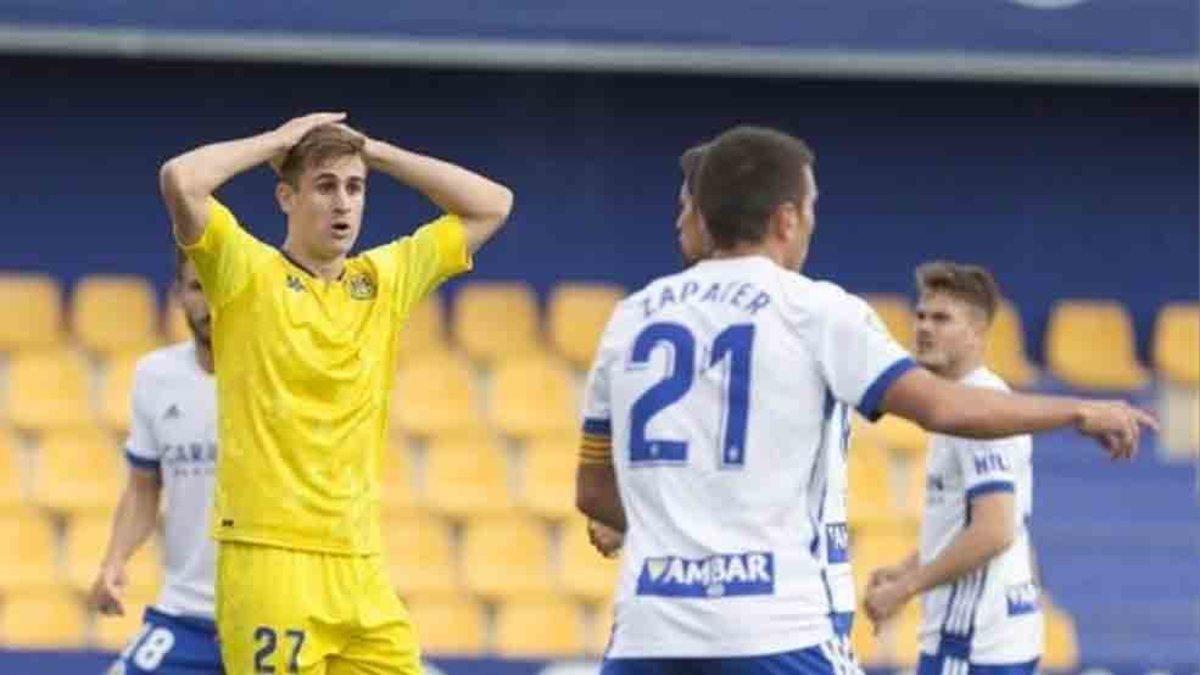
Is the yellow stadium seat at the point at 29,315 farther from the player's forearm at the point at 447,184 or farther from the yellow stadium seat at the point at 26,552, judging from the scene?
the player's forearm at the point at 447,184

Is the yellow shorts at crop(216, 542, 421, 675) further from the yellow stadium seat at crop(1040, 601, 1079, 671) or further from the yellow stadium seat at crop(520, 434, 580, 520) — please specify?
the yellow stadium seat at crop(520, 434, 580, 520)

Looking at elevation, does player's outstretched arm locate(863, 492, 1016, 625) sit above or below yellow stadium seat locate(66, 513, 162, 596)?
above

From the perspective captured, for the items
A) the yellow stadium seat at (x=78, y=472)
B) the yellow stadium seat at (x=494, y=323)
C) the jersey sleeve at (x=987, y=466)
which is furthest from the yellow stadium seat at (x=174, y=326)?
the jersey sleeve at (x=987, y=466)

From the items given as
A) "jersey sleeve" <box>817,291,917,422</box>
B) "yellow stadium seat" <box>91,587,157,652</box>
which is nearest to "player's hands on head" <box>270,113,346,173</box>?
"jersey sleeve" <box>817,291,917,422</box>

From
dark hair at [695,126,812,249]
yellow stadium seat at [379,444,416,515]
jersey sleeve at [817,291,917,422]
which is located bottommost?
yellow stadium seat at [379,444,416,515]

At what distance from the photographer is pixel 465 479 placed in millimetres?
16016

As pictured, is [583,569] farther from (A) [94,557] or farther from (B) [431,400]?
(A) [94,557]

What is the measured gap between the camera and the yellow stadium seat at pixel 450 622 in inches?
591

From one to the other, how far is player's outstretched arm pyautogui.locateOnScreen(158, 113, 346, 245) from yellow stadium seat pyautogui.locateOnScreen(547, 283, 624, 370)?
8.57 m

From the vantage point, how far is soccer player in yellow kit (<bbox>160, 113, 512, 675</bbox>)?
26.8 ft

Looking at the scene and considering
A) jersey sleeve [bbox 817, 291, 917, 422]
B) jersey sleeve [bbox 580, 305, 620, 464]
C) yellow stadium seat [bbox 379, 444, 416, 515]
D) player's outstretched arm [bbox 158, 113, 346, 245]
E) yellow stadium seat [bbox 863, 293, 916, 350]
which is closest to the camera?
jersey sleeve [bbox 817, 291, 917, 422]

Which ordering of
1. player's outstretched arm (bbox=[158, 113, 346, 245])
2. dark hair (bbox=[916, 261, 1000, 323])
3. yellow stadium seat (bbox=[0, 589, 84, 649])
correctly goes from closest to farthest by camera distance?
player's outstretched arm (bbox=[158, 113, 346, 245])
dark hair (bbox=[916, 261, 1000, 323])
yellow stadium seat (bbox=[0, 589, 84, 649])

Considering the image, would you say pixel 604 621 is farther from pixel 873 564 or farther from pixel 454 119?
pixel 454 119

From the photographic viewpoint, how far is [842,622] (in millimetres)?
7012
